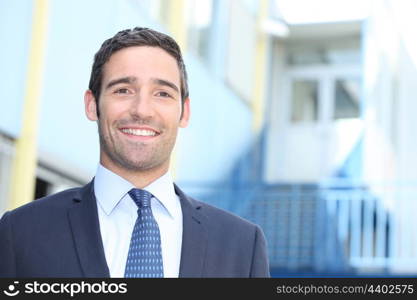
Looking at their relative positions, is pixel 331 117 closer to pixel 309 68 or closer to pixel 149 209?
pixel 309 68

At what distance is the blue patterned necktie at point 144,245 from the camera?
1616mm

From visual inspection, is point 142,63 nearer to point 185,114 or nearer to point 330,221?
point 185,114

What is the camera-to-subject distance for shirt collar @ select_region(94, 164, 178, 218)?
5.52 ft

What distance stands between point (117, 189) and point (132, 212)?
52mm

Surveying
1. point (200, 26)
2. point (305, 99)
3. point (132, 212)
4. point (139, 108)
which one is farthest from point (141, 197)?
point (305, 99)

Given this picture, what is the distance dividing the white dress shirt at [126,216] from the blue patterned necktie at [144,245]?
0.04 feet

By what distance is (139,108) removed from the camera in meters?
1.63

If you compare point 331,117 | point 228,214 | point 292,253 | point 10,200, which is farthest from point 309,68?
point 228,214

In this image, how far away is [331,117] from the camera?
45.0ft

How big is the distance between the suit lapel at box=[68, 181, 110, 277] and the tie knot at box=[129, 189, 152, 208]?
72 mm

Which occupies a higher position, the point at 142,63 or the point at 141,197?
the point at 142,63
